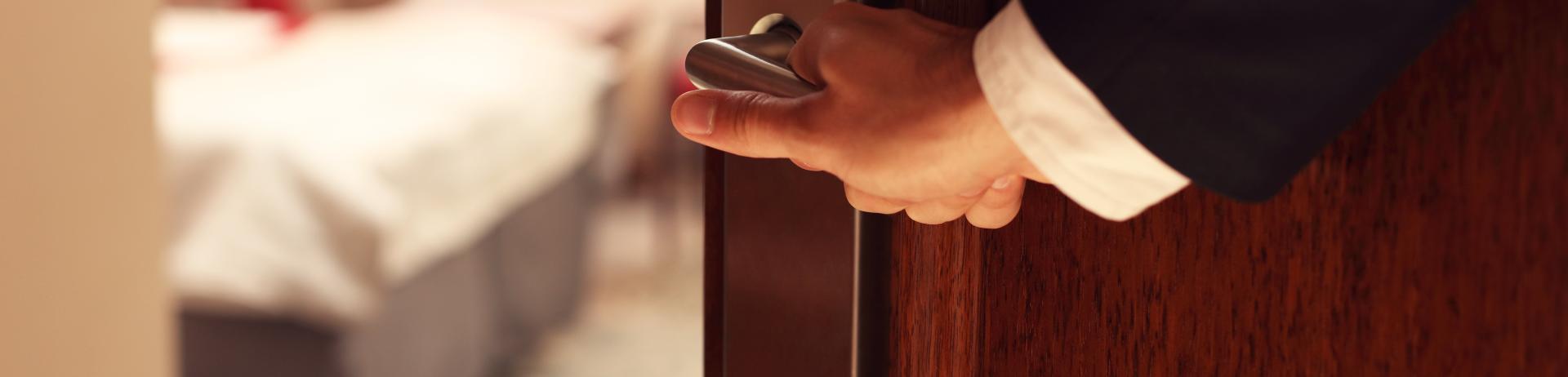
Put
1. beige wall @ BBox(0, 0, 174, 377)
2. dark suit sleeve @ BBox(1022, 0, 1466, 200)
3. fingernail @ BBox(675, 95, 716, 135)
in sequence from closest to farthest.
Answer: dark suit sleeve @ BBox(1022, 0, 1466, 200) → fingernail @ BBox(675, 95, 716, 135) → beige wall @ BBox(0, 0, 174, 377)

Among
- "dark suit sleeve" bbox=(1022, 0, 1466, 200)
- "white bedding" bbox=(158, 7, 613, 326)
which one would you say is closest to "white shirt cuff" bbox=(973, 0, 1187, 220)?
"dark suit sleeve" bbox=(1022, 0, 1466, 200)

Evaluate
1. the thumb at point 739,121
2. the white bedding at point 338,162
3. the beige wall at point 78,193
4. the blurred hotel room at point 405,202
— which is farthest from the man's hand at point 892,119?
the white bedding at point 338,162

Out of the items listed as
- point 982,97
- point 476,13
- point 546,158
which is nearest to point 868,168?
point 982,97

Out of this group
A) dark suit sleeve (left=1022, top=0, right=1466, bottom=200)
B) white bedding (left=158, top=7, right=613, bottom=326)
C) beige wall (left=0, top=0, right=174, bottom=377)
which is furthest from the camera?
white bedding (left=158, top=7, right=613, bottom=326)

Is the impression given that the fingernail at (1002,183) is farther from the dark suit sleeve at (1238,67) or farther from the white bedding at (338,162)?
the white bedding at (338,162)

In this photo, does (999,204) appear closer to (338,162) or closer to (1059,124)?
(1059,124)

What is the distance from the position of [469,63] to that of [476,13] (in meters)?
0.81

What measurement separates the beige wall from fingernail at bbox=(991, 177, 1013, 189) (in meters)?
0.59

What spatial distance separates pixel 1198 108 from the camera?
27cm

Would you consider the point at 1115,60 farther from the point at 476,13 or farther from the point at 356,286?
the point at 476,13

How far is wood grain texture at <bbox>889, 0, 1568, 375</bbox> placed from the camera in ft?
0.83

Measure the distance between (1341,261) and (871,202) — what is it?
0.41 ft

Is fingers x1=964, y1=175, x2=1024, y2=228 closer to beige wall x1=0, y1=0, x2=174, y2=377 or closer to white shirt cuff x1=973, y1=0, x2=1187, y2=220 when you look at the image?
white shirt cuff x1=973, y1=0, x2=1187, y2=220

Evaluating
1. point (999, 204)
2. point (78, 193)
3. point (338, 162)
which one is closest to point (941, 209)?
point (999, 204)
